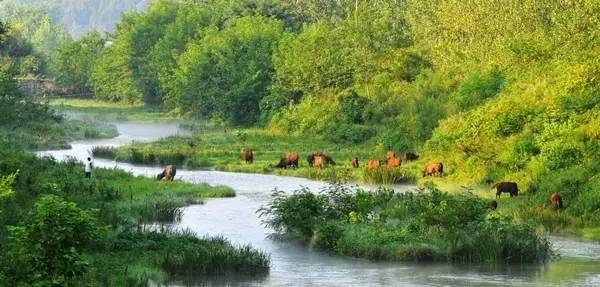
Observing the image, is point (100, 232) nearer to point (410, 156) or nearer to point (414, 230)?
point (414, 230)

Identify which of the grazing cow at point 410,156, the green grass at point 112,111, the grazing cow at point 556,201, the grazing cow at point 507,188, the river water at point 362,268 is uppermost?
the green grass at point 112,111

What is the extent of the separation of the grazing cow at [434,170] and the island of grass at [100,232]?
399 inches

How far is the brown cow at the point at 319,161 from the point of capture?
175 feet

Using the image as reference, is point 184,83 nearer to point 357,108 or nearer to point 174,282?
point 357,108

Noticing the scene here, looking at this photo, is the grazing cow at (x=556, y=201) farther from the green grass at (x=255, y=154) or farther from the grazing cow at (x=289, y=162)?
the grazing cow at (x=289, y=162)

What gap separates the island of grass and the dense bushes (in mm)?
3163

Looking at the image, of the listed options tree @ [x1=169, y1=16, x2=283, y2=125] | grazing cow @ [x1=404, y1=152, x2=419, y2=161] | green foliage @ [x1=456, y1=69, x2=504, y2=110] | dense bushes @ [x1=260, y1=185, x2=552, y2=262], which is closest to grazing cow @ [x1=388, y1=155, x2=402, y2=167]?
grazing cow @ [x1=404, y1=152, x2=419, y2=161]

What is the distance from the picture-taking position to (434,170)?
49.8 metres

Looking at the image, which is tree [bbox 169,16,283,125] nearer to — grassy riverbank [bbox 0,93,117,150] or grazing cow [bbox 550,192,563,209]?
grassy riverbank [bbox 0,93,117,150]

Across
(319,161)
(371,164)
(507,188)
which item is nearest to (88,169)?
(319,161)

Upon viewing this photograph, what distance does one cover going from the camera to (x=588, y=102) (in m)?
46.3

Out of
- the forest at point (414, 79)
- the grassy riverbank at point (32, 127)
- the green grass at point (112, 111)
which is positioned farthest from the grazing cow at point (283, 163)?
the green grass at point (112, 111)

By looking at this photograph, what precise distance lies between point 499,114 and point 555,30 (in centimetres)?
840

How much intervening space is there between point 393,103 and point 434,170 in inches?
757
